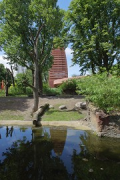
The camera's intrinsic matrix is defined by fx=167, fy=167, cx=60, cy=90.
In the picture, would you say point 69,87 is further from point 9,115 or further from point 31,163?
point 31,163

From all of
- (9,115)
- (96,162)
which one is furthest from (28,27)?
(96,162)

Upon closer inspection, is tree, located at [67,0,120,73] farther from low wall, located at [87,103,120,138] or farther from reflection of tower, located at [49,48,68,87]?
reflection of tower, located at [49,48,68,87]

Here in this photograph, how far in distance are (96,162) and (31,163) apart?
1811mm

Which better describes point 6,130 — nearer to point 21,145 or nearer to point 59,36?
point 21,145

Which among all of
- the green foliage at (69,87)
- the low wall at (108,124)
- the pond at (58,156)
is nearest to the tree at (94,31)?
the green foliage at (69,87)

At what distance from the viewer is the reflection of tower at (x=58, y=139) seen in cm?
568

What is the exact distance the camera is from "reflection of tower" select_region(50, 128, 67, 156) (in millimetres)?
5675

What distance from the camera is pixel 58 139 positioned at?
6.78m

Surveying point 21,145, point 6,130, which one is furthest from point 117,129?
point 6,130

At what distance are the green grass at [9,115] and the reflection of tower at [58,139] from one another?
413 cm

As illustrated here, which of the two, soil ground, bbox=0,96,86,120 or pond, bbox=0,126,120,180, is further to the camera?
soil ground, bbox=0,96,86,120

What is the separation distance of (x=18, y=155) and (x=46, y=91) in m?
18.1

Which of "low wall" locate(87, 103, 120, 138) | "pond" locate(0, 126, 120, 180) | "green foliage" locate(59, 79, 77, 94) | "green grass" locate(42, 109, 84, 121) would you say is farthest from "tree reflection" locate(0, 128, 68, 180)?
"green foliage" locate(59, 79, 77, 94)

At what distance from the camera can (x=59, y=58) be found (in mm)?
38406
